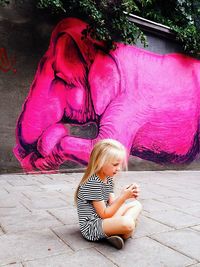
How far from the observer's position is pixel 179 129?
25.9 feet

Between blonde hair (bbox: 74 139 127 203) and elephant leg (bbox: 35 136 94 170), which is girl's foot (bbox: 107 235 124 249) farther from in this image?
elephant leg (bbox: 35 136 94 170)

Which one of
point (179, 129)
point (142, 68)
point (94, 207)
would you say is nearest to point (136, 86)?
point (142, 68)

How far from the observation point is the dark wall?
5.90 metres

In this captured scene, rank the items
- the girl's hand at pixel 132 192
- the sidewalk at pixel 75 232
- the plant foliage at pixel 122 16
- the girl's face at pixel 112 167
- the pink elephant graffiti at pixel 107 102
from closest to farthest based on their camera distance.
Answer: the sidewalk at pixel 75 232 < the girl's hand at pixel 132 192 < the girl's face at pixel 112 167 < the plant foliage at pixel 122 16 < the pink elephant graffiti at pixel 107 102

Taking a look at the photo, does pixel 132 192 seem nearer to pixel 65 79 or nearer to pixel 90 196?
pixel 90 196

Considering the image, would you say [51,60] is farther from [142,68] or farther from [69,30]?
[142,68]

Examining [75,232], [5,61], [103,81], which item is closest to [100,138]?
[103,81]

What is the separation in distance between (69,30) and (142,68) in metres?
2.02

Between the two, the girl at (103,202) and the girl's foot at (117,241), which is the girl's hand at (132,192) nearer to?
the girl at (103,202)

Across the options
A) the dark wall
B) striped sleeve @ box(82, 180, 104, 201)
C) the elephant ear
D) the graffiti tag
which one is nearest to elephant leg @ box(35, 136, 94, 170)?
the dark wall

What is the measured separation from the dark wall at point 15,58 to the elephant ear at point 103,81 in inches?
48.3

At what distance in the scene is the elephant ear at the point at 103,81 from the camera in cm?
670

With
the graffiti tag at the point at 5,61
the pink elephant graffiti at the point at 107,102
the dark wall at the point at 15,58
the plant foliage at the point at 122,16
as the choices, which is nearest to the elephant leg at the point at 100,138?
the pink elephant graffiti at the point at 107,102

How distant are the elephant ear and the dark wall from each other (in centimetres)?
123
